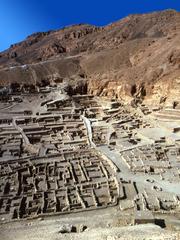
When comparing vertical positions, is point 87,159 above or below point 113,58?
below

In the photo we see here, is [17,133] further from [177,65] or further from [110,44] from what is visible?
[110,44]

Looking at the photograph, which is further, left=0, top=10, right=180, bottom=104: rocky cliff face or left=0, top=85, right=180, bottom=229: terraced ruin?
left=0, top=10, right=180, bottom=104: rocky cliff face

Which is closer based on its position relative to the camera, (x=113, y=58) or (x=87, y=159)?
(x=87, y=159)

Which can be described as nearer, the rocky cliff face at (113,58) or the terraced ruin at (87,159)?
the terraced ruin at (87,159)

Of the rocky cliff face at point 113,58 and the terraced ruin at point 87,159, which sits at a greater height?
the rocky cliff face at point 113,58

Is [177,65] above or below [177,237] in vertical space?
above

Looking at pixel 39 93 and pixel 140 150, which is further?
pixel 39 93

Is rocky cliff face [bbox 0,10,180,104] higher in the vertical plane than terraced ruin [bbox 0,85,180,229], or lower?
higher

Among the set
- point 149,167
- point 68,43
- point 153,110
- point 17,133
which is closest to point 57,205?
point 149,167
